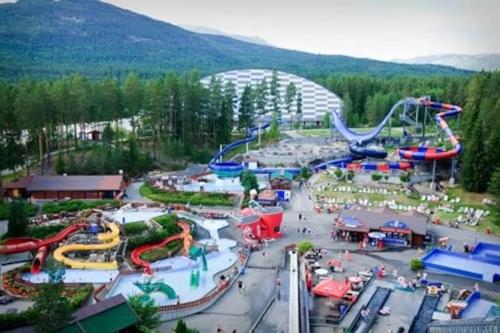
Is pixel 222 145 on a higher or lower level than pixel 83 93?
lower

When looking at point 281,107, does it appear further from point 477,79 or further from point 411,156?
point 411,156

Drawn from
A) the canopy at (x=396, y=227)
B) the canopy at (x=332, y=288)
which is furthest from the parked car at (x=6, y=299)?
the canopy at (x=396, y=227)

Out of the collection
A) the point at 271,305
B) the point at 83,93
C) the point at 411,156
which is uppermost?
the point at 83,93

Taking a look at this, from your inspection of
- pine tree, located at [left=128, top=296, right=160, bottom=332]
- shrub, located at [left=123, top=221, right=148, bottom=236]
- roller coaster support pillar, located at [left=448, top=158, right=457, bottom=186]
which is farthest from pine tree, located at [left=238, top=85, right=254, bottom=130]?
pine tree, located at [left=128, top=296, right=160, bottom=332]

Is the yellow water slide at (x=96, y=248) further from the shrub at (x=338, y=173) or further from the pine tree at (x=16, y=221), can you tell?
the shrub at (x=338, y=173)

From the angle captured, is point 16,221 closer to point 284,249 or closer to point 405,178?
point 284,249

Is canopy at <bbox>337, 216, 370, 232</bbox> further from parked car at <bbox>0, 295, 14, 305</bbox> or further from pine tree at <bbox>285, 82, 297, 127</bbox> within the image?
pine tree at <bbox>285, 82, 297, 127</bbox>

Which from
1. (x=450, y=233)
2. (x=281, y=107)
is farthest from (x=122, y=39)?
(x=450, y=233)
